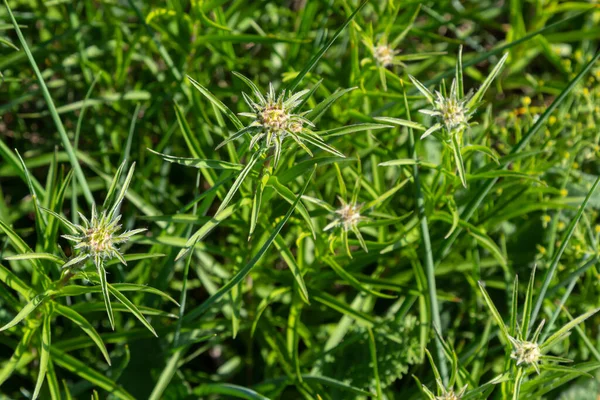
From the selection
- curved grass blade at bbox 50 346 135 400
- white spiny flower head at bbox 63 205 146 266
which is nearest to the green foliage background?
curved grass blade at bbox 50 346 135 400

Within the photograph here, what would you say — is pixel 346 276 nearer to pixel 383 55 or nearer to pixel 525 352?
pixel 525 352

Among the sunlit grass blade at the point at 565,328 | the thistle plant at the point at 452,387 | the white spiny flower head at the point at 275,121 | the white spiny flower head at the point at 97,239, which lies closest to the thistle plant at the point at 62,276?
the white spiny flower head at the point at 97,239

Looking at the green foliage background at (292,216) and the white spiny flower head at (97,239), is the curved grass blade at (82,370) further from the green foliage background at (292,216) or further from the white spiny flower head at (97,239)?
the white spiny flower head at (97,239)

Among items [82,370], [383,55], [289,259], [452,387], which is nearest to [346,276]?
[289,259]

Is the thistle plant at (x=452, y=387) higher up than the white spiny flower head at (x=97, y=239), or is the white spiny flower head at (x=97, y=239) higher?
the white spiny flower head at (x=97, y=239)

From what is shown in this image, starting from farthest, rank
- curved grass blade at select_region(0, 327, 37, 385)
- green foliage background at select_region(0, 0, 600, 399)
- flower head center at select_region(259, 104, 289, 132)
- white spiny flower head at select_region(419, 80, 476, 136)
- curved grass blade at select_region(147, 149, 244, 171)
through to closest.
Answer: green foliage background at select_region(0, 0, 600, 399), curved grass blade at select_region(0, 327, 37, 385), white spiny flower head at select_region(419, 80, 476, 136), curved grass blade at select_region(147, 149, 244, 171), flower head center at select_region(259, 104, 289, 132)

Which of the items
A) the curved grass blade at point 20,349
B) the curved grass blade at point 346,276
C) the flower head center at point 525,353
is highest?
the curved grass blade at point 346,276

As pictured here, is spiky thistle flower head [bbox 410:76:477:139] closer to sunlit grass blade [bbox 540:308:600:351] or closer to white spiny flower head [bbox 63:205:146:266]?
sunlit grass blade [bbox 540:308:600:351]
